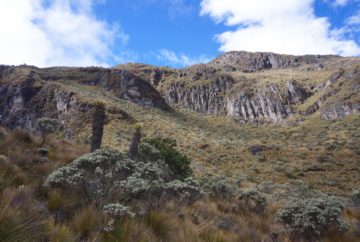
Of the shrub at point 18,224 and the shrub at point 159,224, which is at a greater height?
the shrub at point 18,224

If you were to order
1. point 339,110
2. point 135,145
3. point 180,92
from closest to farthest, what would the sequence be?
point 135,145 → point 339,110 → point 180,92

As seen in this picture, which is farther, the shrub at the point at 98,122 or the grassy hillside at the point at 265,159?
the grassy hillside at the point at 265,159

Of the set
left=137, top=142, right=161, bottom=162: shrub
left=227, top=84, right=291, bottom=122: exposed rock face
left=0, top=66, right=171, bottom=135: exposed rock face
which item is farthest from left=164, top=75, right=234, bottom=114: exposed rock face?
left=137, top=142, right=161, bottom=162: shrub

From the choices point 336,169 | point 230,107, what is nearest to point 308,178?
point 336,169

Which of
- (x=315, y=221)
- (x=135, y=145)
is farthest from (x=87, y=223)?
(x=135, y=145)

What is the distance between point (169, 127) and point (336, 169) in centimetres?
3134

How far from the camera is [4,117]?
196 ft

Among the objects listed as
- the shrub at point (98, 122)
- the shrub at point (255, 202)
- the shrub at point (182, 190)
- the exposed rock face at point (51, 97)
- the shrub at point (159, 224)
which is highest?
the exposed rock face at point (51, 97)

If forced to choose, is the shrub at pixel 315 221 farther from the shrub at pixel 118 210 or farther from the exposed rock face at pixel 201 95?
the exposed rock face at pixel 201 95

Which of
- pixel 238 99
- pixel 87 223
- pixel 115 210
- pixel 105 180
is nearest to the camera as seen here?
pixel 115 210

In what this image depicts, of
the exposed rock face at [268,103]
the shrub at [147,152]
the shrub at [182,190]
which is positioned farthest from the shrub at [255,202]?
the exposed rock face at [268,103]

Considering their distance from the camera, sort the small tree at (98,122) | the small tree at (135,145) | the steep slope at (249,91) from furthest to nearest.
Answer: the steep slope at (249,91) → the small tree at (135,145) → the small tree at (98,122)

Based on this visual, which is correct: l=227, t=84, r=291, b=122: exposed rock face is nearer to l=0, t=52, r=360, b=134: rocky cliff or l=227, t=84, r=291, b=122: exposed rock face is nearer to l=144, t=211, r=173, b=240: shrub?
l=0, t=52, r=360, b=134: rocky cliff

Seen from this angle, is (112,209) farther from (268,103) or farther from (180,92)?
(180,92)
